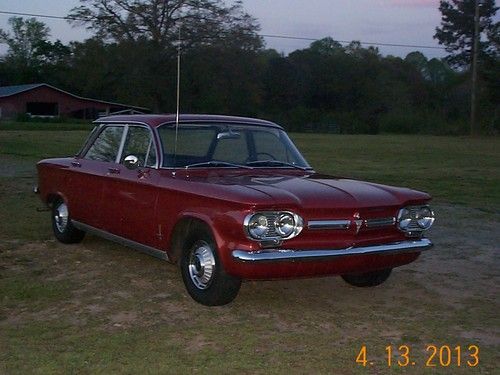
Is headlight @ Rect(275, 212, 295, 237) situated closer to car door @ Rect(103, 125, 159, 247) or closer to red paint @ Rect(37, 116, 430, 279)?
red paint @ Rect(37, 116, 430, 279)

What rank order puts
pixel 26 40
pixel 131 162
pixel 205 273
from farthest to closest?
pixel 26 40, pixel 131 162, pixel 205 273

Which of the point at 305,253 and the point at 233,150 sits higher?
the point at 233,150

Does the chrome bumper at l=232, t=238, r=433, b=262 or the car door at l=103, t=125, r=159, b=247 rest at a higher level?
the car door at l=103, t=125, r=159, b=247

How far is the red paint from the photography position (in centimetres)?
574

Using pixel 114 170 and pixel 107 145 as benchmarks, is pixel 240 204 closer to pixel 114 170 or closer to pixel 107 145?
pixel 114 170

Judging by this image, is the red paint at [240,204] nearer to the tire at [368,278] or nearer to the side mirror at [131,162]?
the side mirror at [131,162]

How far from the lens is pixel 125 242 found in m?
7.27

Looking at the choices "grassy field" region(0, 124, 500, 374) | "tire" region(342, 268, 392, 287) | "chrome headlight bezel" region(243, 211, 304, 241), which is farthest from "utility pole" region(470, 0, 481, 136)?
"chrome headlight bezel" region(243, 211, 304, 241)

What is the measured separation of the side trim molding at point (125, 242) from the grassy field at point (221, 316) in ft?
A: 0.99

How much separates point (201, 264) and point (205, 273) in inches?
3.2

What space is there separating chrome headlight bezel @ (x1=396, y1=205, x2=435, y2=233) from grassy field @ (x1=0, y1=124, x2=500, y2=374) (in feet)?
2.13

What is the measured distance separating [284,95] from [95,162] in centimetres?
7582

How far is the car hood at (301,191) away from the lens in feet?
18.9

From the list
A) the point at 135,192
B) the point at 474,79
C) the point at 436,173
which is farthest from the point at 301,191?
the point at 474,79
